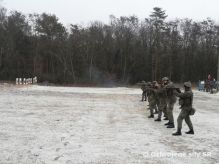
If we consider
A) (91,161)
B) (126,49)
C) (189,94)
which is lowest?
(91,161)

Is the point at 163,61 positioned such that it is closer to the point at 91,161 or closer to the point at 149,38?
the point at 149,38

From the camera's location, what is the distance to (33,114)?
20.5m

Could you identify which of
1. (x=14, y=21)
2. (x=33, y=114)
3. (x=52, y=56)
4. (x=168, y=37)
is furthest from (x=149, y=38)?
(x=33, y=114)

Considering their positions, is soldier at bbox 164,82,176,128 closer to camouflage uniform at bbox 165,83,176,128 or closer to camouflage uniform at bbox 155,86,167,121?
camouflage uniform at bbox 165,83,176,128

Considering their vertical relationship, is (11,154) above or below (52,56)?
below

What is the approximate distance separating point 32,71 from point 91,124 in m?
73.6

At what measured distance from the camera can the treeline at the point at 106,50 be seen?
89375mm

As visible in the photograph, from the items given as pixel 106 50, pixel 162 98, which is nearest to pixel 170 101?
pixel 162 98

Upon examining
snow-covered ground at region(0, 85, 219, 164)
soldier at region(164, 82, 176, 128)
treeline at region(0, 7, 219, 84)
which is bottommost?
snow-covered ground at region(0, 85, 219, 164)

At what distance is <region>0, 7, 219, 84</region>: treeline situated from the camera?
89375 mm

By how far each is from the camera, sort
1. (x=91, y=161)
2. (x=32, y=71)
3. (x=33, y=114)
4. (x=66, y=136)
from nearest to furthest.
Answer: (x=91, y=161) → (x=66, y=136) → (x=33, y=114) → (x=32, y=71)

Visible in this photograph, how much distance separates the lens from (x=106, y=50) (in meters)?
92.3

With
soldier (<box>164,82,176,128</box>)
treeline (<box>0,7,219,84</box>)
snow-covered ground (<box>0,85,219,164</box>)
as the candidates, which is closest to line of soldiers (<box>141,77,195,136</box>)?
soldier (<box>164,82,176,128</box>)

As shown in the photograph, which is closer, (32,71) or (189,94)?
(189,94)
